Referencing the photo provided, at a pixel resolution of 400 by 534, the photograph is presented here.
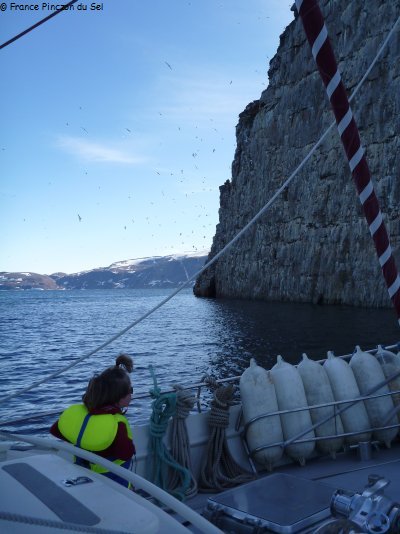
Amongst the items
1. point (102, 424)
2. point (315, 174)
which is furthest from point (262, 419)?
point (315, 174)

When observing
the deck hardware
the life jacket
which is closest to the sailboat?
the deck hardware

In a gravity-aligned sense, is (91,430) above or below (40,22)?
below

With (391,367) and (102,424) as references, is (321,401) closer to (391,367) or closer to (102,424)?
(391,367)

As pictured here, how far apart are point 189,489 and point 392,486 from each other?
208 centimetres

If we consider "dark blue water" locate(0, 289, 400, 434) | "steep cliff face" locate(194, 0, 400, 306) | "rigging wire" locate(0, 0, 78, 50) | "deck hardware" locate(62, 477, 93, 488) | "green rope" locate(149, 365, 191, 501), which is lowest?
"dark blue water" locate(0, 289, 400, 434)

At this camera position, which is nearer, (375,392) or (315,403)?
(315,403)

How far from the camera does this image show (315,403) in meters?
6.48

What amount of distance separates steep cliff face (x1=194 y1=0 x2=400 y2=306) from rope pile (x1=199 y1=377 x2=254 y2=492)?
48451 mm

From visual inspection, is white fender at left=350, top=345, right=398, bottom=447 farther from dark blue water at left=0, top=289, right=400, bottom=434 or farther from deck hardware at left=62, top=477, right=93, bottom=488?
dark blue water at left=0, top=289, right=400, bottom=434

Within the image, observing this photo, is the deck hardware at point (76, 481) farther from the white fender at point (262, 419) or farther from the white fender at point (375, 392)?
the white fender at point (375, 392)

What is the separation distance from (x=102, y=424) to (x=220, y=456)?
254 cm

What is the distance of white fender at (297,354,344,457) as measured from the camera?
646cm

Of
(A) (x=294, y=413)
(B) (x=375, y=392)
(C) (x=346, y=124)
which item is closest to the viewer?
(C) (x=346, y=124)

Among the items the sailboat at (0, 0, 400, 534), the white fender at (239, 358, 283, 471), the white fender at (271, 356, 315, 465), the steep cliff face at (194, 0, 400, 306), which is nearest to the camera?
the sailboat at (0, 0, 400, 534)
